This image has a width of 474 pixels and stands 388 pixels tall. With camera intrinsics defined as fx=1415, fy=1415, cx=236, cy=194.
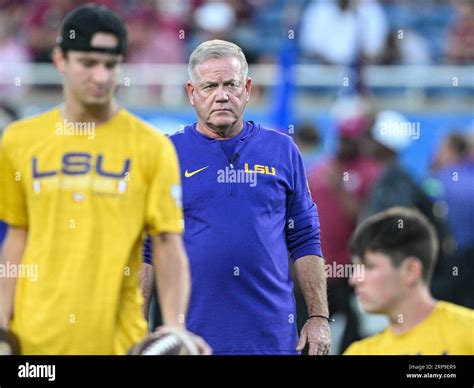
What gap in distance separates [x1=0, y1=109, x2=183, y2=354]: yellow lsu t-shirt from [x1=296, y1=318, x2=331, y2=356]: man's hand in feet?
3.26

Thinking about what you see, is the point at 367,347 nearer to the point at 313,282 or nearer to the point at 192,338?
the point at 313,282

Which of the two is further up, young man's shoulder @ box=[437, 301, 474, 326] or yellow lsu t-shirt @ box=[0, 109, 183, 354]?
yellow lsu t-shirt @ box=[0, 109, 183, 354]

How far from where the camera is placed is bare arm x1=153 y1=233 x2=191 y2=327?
534 centimetres

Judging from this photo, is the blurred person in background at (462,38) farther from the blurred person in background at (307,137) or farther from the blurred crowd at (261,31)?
the blurred person in background at (307,137)

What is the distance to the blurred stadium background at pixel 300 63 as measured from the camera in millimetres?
12203

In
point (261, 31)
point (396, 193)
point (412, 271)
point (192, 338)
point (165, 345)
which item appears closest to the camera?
point (165, 345)

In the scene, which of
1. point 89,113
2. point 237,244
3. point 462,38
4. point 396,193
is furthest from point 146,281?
point 462,38

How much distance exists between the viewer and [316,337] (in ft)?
20.2

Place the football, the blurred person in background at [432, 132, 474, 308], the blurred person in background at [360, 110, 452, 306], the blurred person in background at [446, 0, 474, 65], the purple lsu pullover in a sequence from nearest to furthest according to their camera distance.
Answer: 1. the football
2. the purple lsu pullover
3. the blurred person in background at [360, 110, 452, 306]
4. the blurred person in background at [432, 132, 474, 308]
5. the blurred person in background at [446, 0, 474, 65]

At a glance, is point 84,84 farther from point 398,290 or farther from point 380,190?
point 380,190

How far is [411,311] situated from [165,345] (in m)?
1.43

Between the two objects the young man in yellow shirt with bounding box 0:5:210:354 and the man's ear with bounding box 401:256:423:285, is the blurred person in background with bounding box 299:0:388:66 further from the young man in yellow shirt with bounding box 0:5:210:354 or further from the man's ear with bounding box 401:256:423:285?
the young man in yellow shirt with bounding box 0:5:210:354

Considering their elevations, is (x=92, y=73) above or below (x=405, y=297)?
above

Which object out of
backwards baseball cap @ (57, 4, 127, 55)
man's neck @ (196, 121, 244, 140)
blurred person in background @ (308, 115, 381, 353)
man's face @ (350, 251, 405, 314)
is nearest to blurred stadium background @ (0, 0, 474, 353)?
blurred person in background @ (308, 115, 381, 353)
